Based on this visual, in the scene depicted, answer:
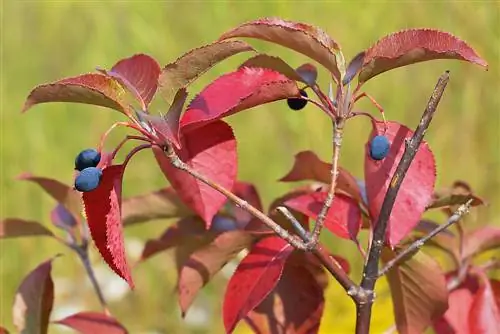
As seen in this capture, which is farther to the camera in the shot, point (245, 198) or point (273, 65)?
point (245, 198)

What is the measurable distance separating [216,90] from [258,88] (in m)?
0.05

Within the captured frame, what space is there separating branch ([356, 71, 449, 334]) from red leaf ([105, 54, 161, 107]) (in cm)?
16

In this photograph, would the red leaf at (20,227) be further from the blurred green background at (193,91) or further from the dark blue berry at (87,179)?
the blurred green background at (193,91)

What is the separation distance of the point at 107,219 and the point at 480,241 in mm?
369

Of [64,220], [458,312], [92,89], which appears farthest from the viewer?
[64,220]

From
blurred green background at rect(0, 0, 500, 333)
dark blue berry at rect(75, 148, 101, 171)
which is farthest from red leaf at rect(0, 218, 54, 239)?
blurred green background at rect(0, 0, 500, 333)

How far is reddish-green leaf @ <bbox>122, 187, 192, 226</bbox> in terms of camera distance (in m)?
0.73

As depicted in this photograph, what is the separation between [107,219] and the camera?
19.3 inches

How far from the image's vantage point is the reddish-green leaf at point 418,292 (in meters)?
0.62

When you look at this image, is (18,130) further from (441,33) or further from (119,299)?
(441,33)

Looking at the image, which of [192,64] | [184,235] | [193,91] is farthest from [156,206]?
[193,91]

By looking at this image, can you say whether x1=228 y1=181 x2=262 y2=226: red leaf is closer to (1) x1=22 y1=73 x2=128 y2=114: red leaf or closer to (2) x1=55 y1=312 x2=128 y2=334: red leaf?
(2) x1=55 y1=312 x2=128 y2=334: red leaf

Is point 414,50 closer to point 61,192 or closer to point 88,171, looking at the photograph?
point 88,171

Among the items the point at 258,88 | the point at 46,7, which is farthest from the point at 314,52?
the point at 46,7
